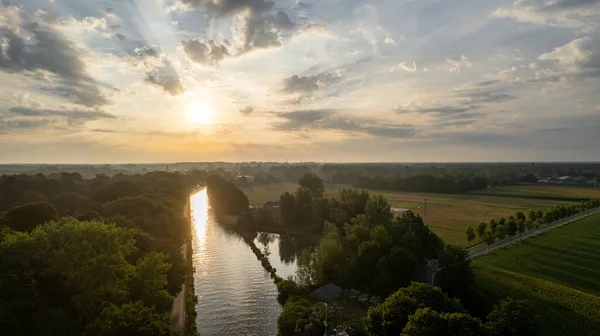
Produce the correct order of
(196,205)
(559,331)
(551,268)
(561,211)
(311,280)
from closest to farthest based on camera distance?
(559,331) → (311,280) → (551,268) → (561,211) → (196,205)

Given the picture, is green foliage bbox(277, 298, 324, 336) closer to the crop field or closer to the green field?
the crop field

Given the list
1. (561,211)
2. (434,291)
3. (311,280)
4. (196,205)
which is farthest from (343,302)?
(196,205)

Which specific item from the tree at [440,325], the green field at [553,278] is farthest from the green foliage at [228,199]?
the tree at [440,325]

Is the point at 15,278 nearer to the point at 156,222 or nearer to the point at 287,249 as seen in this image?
the point at 156,222

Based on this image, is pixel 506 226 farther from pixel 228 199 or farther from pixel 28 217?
pixel 28 217

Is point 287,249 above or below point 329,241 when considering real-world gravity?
below

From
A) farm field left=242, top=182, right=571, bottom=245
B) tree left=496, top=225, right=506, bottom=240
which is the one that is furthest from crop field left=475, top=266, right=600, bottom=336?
farm field left=242, top=182, right=571, bottom=245
